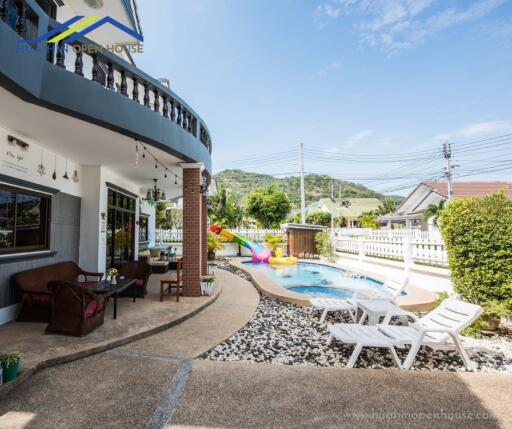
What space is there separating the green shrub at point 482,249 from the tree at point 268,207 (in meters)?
27.1

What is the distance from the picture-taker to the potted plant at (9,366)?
2740mm

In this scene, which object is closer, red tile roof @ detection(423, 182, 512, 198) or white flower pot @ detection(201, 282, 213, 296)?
white flower pot @ detection(201, 282, 213, 296)

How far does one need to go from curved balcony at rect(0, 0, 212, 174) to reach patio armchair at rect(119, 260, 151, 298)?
3111mm

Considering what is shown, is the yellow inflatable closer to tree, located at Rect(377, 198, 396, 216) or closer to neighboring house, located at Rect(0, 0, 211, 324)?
neighboring house, located at Rect(0, 0, 211, 324)

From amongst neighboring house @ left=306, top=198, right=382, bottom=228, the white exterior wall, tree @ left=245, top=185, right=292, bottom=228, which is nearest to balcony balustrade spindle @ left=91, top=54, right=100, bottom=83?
the white exterior wall

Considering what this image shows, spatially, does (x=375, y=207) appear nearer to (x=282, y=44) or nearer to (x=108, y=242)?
(x=282, y=44)

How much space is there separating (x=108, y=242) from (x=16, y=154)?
3.59 metres

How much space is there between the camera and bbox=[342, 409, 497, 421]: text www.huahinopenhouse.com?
2449 millimetres

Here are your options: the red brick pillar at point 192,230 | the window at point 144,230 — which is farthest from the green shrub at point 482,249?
the window at point 144,230

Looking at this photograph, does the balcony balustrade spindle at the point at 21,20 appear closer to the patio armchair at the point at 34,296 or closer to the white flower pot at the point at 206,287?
the patio armchair at the point at 34,296

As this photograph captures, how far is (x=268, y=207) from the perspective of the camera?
3228 cm

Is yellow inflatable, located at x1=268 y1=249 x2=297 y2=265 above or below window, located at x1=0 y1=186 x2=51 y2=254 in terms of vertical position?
below

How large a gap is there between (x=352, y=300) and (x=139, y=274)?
16.9ft

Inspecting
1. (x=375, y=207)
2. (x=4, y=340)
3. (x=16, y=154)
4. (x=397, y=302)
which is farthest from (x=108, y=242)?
(x=375, y=207)
